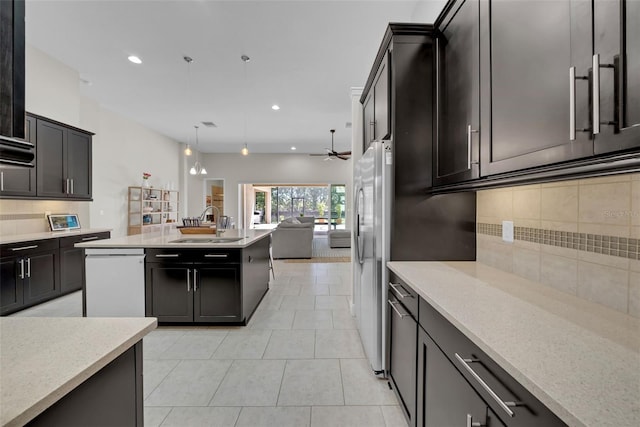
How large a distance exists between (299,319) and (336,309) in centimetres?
55

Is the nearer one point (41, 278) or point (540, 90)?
point (540, 90)

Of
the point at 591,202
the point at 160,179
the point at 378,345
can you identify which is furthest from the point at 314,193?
the point at 591,202

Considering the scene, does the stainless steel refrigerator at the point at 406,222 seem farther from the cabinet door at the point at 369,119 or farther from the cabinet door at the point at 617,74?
the cabinet door at the point at 617,74

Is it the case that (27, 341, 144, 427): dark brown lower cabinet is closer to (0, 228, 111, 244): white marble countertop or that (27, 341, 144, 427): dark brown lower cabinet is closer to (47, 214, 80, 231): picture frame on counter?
(0, 228, 111, 244): white marble countertop

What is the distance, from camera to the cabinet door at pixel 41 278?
3.63 m

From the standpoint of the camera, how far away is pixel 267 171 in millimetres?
10164

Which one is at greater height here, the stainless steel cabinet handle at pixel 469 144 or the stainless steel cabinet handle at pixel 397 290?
the stainless steel cabinet handle at pixel 469 144

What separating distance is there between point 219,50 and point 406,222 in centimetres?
352

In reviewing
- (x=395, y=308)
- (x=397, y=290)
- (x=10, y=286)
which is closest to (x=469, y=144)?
(x=397, y=290)

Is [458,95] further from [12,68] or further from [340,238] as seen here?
[340,238]

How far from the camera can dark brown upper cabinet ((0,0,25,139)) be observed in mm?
528

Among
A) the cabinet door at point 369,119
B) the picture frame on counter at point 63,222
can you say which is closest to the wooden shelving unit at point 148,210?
the picture frame on counter at point 63,222

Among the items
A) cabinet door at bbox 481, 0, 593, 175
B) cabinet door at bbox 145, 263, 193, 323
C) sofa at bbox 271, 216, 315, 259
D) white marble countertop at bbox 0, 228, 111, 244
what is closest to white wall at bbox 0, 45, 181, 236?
white marble countertop at bbox 0, 228, 111, 244

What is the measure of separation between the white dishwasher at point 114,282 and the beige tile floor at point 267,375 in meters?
0.44
